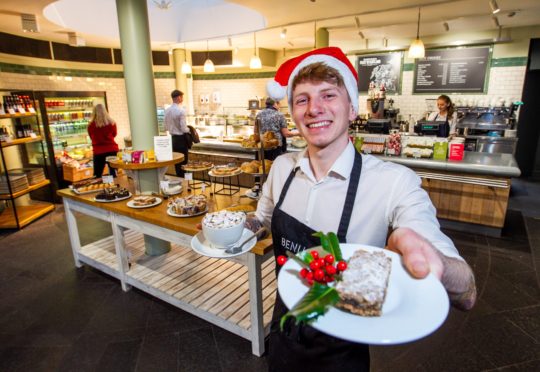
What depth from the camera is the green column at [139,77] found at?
3.15 metres

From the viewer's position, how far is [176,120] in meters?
6.20

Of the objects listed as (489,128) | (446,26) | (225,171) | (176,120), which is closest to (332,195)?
(225,171)

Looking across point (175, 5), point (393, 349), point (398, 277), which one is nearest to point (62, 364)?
point (393, 349)

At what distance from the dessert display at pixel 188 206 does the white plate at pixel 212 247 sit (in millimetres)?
1067

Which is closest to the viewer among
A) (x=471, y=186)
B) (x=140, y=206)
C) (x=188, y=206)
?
(x=188, y=206)

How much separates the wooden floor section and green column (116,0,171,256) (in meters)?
0.30

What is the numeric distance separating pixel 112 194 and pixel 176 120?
3.23 m

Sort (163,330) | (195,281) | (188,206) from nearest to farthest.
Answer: (188,206)
(163,330)
(195,281)

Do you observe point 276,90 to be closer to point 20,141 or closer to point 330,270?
point 330,270

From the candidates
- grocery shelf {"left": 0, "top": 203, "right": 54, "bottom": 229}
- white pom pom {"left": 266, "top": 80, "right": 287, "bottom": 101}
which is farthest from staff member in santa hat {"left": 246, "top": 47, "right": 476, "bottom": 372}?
grocery shelf {"left": 0, "top": 203, "right": 54, "bottom": 229}

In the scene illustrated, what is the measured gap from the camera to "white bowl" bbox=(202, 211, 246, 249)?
1.46 meters

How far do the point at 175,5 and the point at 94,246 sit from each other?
5663 mm

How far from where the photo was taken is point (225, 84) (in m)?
10.2

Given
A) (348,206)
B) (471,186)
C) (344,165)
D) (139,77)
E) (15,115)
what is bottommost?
(471,186)
